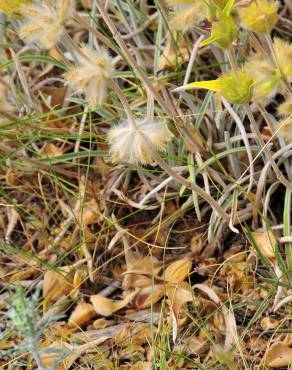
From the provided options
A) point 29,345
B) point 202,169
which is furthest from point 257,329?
point 29,345

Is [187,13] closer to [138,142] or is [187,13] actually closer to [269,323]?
[138,142]

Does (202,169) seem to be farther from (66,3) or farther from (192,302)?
(66,3)

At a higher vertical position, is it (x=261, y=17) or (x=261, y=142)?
(x=261, y=17)

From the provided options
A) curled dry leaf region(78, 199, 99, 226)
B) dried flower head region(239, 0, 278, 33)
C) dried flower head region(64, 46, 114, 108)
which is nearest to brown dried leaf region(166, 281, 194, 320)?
curled dry leaf region(78, 199, 99, 226)

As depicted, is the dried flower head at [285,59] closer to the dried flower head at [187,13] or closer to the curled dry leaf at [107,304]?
the dried flower head at [187,13]

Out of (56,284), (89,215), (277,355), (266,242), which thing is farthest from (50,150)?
(277,355)

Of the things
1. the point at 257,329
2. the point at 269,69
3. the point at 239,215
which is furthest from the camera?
the point at 239,215

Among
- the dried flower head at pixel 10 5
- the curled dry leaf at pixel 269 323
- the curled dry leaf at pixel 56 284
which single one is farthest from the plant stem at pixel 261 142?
the curled dry leaf at pixel 56 284
